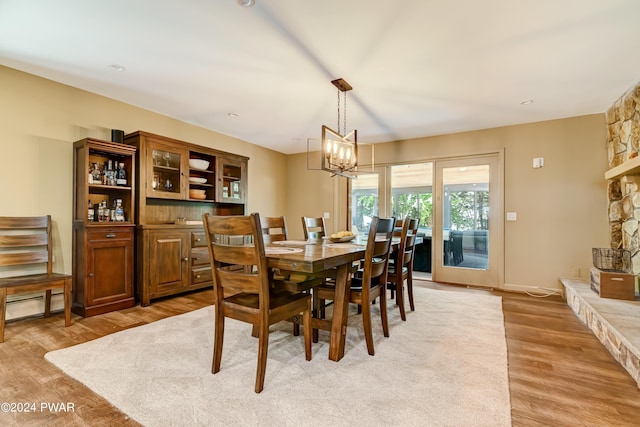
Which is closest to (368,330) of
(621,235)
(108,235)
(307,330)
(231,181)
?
(307,330)

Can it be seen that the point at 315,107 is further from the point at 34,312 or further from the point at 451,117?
the point at 34,312

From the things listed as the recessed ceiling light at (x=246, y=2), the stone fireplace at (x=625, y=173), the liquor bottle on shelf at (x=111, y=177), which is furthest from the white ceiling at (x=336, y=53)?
the liquor bottle on shelf at (x=111, y=177)

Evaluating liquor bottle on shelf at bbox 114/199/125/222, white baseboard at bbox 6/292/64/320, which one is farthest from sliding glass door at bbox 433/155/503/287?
white baseboard at bbox 6/292/64/320

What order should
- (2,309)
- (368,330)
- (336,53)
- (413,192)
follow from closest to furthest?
(368,330), (2,309), (336,53), (413,192)

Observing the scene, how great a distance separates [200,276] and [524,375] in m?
3.54

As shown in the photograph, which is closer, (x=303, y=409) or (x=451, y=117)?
(x=303, y=409)

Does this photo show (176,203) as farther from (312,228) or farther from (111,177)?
(312,228)

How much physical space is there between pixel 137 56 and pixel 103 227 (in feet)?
5.59

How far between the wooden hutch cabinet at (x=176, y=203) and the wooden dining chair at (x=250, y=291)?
5.08 feet

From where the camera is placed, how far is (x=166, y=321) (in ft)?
9.25

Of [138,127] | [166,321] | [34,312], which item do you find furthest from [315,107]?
[34,312]

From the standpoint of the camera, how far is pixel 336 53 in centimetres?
246

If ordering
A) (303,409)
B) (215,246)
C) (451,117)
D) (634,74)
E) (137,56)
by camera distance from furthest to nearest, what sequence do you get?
1. (451,117)
2. (634,74)
3. (137,56)
4. (215,246)
5. (303,409)

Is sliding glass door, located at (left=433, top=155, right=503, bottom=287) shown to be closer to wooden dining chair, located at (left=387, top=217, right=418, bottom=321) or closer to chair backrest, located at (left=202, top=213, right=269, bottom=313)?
wooden dining chair, located at (left=387, top=217, right=418, bottom=321)
